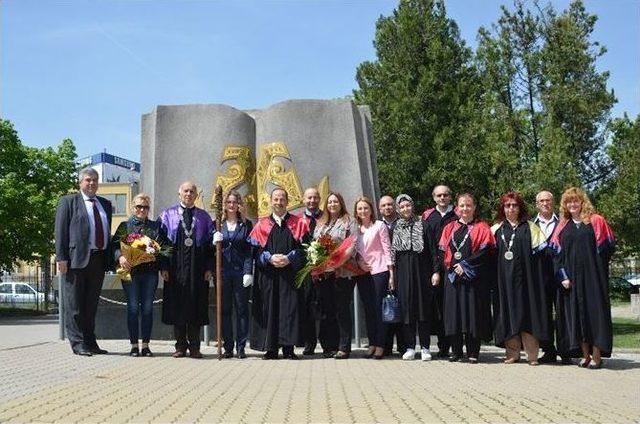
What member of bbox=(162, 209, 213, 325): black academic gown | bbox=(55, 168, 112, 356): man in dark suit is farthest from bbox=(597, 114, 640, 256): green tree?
bbox=(55, 168, 112, 356): man in dark suit

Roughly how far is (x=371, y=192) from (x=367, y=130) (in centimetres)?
117

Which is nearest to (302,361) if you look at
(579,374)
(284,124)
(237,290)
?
(237,290)

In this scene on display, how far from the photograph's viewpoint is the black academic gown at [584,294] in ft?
27.4

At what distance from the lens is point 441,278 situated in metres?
9.16

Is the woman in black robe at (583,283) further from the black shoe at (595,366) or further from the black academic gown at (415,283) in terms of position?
the black academic gown at (415,283)

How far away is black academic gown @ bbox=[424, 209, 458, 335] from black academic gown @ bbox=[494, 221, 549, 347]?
0.68 m

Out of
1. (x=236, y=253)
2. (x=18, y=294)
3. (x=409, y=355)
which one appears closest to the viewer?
(x=409, y=355)

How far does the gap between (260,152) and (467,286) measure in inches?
174

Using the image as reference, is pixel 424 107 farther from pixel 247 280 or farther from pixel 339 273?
pixel 247 280

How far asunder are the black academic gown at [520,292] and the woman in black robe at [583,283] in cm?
22

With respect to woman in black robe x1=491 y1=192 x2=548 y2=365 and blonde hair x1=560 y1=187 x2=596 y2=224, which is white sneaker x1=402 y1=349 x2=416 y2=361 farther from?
blonde hair x1=560 y1=187 x2=596 y2=224

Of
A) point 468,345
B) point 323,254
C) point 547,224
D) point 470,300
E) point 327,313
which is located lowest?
point 468,345

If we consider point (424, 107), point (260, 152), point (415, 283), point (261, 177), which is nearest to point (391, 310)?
point (415, 283)

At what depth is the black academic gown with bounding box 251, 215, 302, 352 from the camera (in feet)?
29.8
